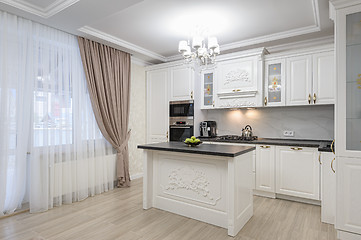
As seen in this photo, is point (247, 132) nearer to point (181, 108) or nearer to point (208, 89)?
point (208, 89)

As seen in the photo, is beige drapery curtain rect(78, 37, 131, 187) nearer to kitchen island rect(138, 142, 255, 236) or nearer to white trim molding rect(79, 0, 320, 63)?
white trim molding rect(79, 0, 320, 63)

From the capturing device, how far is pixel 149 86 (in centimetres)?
500

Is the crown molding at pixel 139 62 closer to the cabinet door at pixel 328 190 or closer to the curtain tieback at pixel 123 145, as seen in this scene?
the curtain tieback at pixel 123 145

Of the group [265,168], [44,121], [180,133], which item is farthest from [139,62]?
[265,168]

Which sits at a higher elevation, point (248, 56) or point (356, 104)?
point (248, 56)

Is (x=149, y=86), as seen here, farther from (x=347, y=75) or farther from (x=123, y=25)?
(x=347, y=75)

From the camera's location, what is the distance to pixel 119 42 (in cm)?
397

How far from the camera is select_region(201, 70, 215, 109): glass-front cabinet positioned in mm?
4440

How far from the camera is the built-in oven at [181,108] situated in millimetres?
4415

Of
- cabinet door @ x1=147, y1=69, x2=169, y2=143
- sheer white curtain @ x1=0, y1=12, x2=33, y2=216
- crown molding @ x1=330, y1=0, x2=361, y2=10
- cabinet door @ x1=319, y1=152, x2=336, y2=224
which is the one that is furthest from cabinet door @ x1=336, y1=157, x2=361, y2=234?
sheer white curtain @ x1=0, y1=12, x2=33, y2=216

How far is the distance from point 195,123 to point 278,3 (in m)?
2.45

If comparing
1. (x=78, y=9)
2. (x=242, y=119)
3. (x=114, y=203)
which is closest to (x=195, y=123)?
(x=242, y=119)

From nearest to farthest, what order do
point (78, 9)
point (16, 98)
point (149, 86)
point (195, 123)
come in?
point (78, 9) → point (16, 98) → point (195, 123) → point (149, 86)

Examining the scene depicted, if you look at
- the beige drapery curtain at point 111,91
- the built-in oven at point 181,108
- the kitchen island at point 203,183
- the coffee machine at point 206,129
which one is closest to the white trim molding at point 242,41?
the beige drapery curtain at point 111,91
